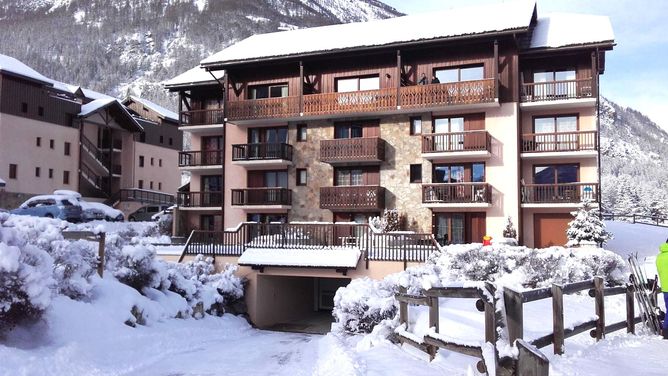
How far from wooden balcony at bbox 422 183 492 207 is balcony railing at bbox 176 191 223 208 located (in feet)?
41.8

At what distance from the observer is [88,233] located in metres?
14.9

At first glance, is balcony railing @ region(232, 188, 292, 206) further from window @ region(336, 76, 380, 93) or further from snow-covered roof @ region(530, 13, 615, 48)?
snow-covered roof @ region(530, 13, 615, 48)

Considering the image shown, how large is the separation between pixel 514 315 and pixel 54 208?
32.4 m

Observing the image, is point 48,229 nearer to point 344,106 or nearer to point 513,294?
point 513,294

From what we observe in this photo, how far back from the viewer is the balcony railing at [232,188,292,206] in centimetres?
3128

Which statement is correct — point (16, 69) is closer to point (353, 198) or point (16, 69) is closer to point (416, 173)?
point (353, 198)

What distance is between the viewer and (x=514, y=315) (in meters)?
6.85

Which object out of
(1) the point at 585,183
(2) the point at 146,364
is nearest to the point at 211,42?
(1) the point at 585,183

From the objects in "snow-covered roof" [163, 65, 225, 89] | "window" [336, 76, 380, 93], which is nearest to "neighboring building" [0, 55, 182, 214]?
"snow-covered roof" [163, 65, 225, 89]

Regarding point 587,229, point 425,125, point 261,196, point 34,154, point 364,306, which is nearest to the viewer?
point 364,306

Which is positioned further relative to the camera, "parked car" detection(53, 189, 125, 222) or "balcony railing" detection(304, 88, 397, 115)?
"parked car" detection(53, 189, 125, 222)

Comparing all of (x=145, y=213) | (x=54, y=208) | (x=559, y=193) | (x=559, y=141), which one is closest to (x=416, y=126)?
(x=559, y=141)

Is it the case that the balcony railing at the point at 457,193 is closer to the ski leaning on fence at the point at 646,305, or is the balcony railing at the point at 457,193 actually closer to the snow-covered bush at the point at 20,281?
the ski leaning on fence at the point at 646,305

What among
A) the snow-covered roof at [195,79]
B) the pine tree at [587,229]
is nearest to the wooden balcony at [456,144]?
the pine tree at [587,229]
